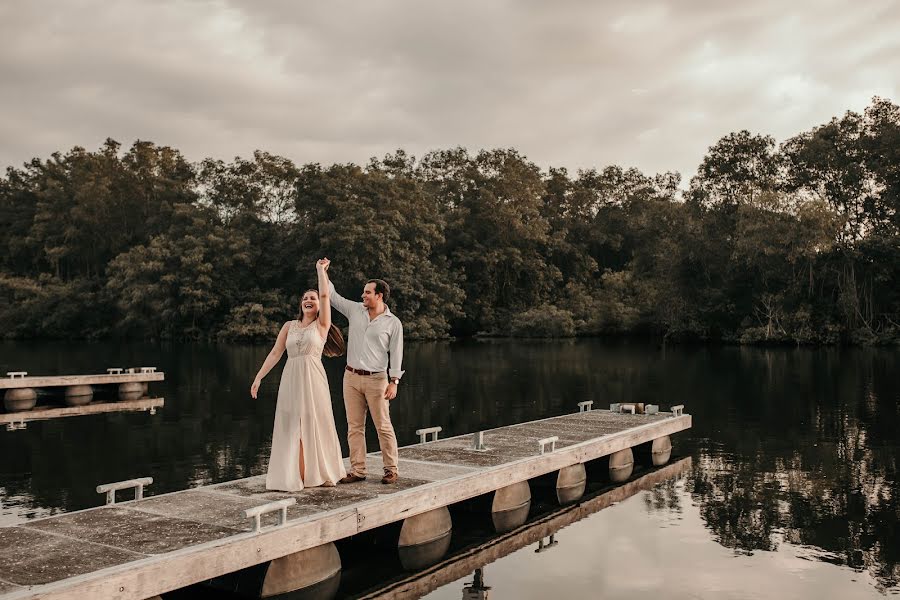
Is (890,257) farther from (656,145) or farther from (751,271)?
(656,145)

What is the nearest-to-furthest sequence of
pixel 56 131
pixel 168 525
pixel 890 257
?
pixel 168 525
pixel 890 257
pixel 56 131

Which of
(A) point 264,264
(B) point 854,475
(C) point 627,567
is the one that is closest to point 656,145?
(A) point 264,264

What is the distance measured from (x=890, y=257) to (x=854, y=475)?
141 feet

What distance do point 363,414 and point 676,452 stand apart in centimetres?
881

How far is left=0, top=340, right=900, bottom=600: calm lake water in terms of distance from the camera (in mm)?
9453

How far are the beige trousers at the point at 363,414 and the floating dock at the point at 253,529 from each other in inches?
12.3

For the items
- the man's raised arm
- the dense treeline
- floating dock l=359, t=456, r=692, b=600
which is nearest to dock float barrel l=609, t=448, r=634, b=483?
floating dock l=359, t=456, r=692, b=600

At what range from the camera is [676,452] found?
16.6 metres

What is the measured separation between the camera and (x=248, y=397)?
2452cm

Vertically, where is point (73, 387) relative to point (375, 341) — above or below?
below

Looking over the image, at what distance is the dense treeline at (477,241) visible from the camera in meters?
53.2

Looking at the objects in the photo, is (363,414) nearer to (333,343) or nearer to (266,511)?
(333,343)

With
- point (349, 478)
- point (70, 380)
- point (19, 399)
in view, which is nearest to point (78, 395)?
point (70, 380)

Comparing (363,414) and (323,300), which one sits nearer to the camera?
(323,300)
